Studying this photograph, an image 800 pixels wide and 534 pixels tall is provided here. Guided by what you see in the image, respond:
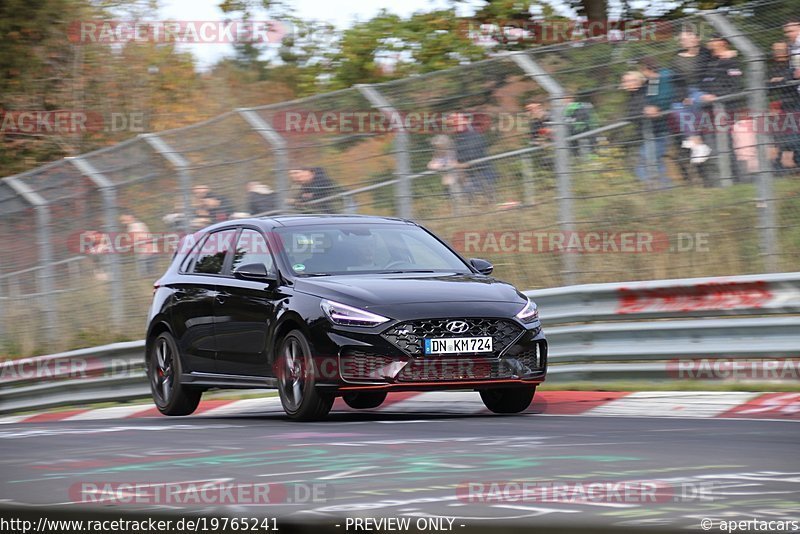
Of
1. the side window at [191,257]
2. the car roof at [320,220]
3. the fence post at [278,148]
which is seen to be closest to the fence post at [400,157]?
the fence post at [278,148]

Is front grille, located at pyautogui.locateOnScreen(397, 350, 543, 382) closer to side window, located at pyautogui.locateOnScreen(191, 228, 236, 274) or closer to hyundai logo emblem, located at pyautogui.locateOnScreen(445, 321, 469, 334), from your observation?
hyundai logo emblem, located at pyautogui.locateOnScreen(445, 321, 469, 334)

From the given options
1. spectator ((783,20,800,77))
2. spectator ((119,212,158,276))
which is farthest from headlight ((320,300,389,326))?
spectator ((119,212,158,276))

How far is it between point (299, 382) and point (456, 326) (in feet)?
3.79

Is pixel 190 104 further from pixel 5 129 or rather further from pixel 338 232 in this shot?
pixel 338 232

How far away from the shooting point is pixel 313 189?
Result: 1488 cm

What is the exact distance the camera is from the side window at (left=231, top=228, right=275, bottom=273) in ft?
37.0

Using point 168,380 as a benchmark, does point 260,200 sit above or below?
above

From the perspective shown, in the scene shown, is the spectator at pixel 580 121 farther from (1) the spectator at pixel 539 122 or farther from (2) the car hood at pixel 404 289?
(2) the car hood at pixel 404 289

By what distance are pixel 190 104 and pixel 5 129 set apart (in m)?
9.19

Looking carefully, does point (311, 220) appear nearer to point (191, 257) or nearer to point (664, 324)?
point (191, 257)

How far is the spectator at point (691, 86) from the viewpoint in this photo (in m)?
11.8

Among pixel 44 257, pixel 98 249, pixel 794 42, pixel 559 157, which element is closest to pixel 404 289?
pixel 559 157

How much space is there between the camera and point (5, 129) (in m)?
30.8

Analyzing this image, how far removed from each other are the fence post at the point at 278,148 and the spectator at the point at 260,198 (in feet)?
0.40
